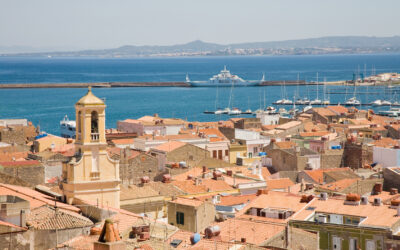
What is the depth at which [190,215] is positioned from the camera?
69.3ft

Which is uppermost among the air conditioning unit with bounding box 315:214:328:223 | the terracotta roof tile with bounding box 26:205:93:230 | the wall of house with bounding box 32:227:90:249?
the terracotta roof tile with bounding box 26:205:93:230

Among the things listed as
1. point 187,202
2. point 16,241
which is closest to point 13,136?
point 187,202

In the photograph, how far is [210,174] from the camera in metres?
29.8

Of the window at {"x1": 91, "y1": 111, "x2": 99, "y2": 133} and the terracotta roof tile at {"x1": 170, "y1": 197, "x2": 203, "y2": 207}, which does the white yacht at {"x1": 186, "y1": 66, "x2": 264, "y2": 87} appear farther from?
the window at {"x1": 91, "y1": 111, "x2": 99, "y2": 133}

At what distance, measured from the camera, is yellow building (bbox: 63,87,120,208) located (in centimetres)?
1778

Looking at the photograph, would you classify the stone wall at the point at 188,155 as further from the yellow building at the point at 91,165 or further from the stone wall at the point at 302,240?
the stone wall at the point at 302,240

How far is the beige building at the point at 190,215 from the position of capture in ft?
68.7

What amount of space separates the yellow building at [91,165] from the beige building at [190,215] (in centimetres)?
323

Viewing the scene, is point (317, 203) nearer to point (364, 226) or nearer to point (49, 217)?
point (364, 226)

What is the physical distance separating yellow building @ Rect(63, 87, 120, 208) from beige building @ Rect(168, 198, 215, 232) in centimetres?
323

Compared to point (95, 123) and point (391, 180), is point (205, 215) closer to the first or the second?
point (95, 123)

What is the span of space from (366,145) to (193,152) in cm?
801

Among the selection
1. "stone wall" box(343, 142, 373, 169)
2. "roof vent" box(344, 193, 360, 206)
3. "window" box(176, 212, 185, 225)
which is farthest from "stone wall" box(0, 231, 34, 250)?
"stone wall" box(343, 142, 373, 169)

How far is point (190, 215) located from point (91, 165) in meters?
3.97
